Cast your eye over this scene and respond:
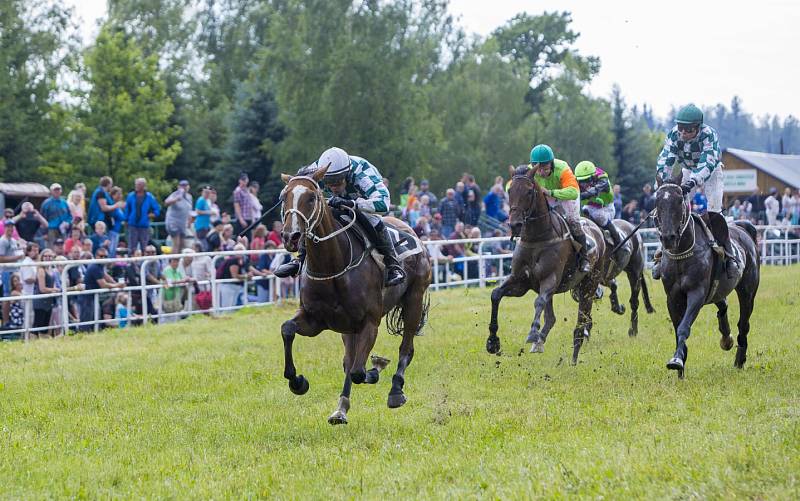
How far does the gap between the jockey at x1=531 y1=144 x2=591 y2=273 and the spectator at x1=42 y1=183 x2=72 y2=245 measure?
9108mm

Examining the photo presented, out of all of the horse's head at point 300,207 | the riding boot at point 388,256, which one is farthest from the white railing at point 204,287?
the horse's head at point 300,207

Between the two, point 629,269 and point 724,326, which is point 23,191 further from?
point 724,326

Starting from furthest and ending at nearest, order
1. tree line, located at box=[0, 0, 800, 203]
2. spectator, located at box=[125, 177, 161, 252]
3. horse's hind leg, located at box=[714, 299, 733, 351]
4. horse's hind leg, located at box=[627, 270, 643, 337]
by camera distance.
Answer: tree line, located at box=[0, 0, 800, 203], spectator, located at box=[125, 177, 161, 252], horse's hind leg, located at box=[627, 270, 643, 337], horse's hind leg, located at box=[714, 299, 733, 351]

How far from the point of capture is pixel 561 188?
1445 cm

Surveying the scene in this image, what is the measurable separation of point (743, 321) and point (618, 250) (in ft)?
13.9

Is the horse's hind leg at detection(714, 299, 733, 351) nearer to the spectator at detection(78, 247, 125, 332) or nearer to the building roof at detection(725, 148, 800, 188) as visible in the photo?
the spectator at detection(78, 247, 125, 332)

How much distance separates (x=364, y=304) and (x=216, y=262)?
10.5 meters

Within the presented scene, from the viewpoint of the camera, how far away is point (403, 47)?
148 feet

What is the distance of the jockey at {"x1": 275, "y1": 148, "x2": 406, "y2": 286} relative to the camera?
33.1ft

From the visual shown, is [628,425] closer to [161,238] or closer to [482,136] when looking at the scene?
[161,238]

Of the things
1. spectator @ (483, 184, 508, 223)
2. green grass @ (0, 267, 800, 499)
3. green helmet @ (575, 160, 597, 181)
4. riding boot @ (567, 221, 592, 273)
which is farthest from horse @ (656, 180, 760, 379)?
spectator @ (483, 184, 508, 223)

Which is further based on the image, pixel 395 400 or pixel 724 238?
pixel 724 238

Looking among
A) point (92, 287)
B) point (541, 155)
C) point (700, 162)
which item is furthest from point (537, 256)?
point (92, 287)

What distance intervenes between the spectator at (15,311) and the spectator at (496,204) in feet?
44.4
